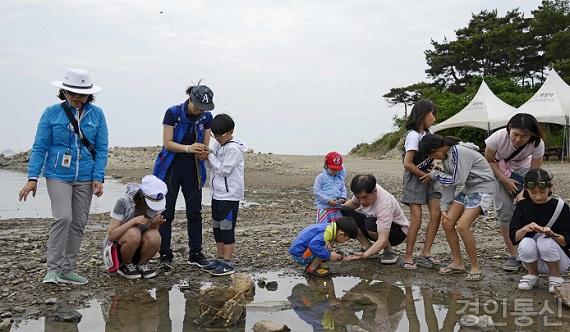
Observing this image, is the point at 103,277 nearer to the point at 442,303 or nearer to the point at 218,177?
→ the point at 218,177

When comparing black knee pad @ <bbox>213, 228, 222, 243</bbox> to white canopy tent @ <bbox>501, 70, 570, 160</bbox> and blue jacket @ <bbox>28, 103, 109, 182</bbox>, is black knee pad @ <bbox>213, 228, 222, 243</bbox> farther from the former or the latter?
white canopy tent @ <bbox>501, 70, 570, 160</bbox>

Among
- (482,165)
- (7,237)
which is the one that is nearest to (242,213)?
(7,237)

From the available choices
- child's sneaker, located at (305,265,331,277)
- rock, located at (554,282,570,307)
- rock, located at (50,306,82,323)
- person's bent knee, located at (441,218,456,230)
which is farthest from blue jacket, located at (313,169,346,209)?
rock, located at (50,306,82,323)

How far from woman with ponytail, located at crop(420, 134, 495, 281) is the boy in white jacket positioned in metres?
1.84

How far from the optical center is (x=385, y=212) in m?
5.89

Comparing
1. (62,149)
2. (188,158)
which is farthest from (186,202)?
(62,149)

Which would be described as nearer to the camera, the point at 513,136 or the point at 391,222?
the point at 513,136

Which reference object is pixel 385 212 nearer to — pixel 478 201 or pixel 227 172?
pixel 478 201

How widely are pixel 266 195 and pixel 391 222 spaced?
9.15 meters

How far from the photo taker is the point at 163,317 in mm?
4398

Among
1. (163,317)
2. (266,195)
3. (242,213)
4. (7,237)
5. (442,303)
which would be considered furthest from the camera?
(266,195)

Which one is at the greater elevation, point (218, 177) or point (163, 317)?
point (218, 177)

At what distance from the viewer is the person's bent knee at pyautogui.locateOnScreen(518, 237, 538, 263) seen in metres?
4.96

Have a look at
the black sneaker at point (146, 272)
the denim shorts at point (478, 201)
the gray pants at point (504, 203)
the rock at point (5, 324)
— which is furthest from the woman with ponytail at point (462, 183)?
the rock at point (5, 324)
